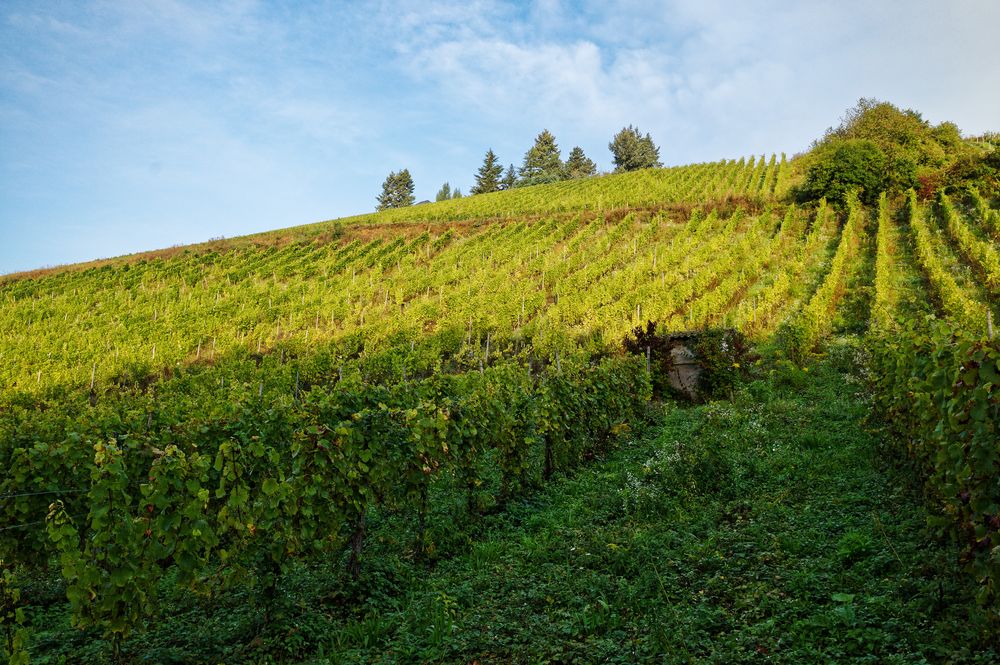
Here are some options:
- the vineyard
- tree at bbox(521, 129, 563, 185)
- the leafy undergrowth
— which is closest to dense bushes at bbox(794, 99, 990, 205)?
the vineyard

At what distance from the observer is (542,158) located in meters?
89.4

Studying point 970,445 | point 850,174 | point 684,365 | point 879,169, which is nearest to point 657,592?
point 970,445

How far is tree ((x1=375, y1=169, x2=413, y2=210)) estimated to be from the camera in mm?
93750

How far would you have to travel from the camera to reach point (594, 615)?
4.71 m

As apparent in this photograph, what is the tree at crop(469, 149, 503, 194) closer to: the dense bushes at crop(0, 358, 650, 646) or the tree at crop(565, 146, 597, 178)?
the tree at crop(565, 146, 597, 178)

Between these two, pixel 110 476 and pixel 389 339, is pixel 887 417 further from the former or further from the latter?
pixel 389 339

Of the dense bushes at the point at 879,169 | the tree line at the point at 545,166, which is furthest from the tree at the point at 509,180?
the dense bushes at the point at 879,169

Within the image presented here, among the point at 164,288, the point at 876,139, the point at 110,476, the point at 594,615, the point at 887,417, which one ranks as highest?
the point at 876,139

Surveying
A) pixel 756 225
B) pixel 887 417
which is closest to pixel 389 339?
pixel 887 417

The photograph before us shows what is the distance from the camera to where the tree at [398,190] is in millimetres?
93750

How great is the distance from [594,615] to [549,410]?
16.5 ft

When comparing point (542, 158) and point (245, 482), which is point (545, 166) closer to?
point (542, 158)

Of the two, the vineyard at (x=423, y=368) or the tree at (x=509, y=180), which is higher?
the tree at (x=509, y=180)

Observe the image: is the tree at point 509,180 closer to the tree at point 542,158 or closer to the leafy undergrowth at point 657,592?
the tree at point 542,158
